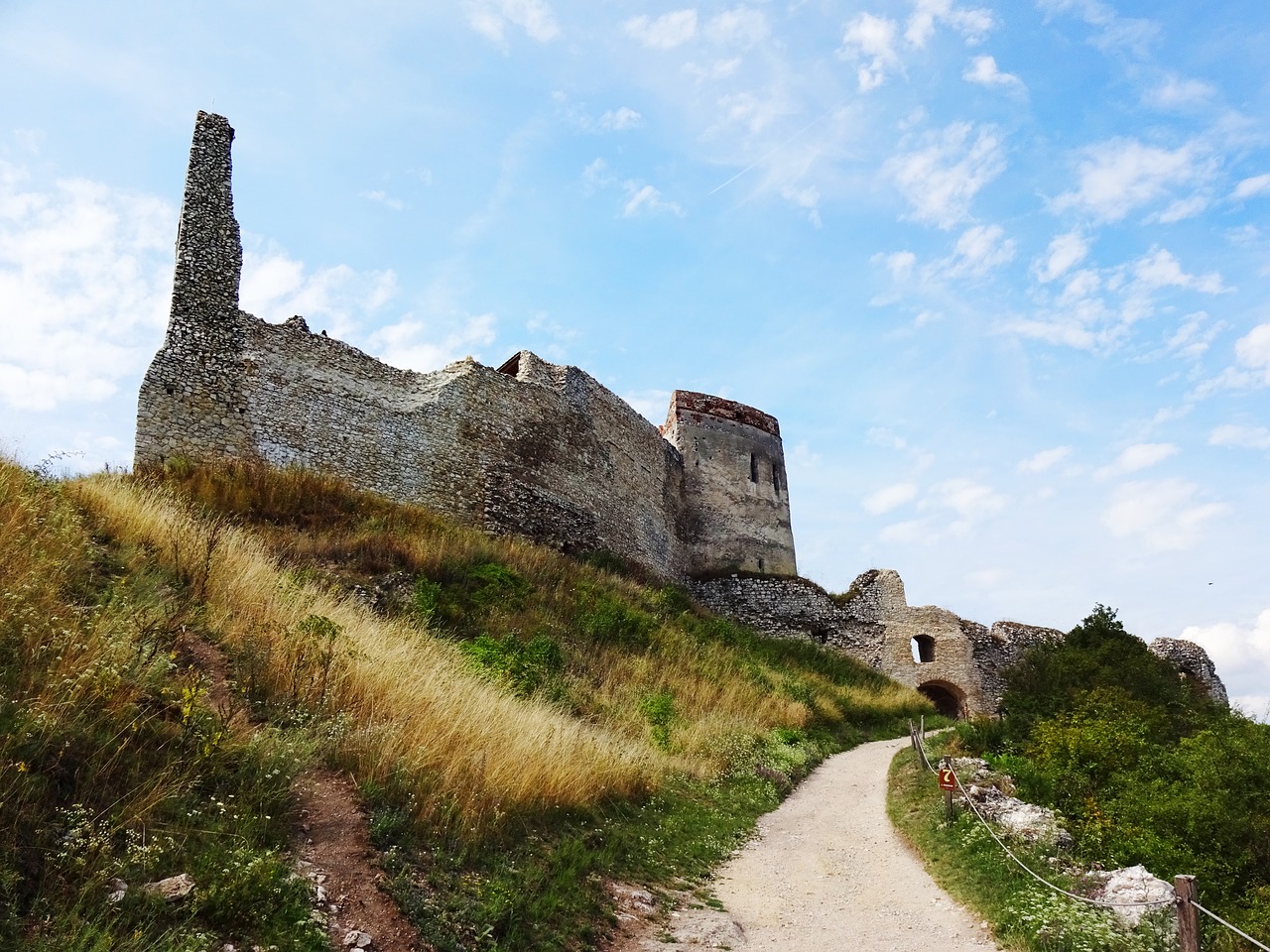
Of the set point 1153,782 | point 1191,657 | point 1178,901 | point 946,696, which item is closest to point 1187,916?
point 1178,901

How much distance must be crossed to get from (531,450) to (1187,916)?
60.2 feet

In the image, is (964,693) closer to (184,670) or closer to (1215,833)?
(1215,833)

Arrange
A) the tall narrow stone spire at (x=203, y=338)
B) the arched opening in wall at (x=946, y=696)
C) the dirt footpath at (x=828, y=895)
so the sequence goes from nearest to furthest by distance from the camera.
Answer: the dirt footpath at (x=828, y=895) < the tall narrow stone spire at (x=203, y=338) < the arched opening in wall at (x=946, y=696)

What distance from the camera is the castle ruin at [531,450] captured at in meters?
16.1

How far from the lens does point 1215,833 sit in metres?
8.33

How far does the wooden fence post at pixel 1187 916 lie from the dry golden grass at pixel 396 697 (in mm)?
4812

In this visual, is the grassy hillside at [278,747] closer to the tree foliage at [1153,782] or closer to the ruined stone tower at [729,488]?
the tree foliage at [1153,782]

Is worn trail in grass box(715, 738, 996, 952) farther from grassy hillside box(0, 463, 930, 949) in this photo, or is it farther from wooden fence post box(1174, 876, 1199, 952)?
wooden fence post box(1174, 876, 1199, 952)

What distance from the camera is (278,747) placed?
17.3 ft

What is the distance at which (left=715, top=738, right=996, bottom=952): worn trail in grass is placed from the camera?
6.56 m

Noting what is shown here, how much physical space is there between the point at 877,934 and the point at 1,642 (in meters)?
6.71

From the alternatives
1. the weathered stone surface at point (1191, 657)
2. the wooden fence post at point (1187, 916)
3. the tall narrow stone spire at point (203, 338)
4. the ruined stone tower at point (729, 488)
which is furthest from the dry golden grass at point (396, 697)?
the weathered stone surface at point (1191, 657)

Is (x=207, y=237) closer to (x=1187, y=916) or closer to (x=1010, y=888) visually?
(x=1010, y=888)

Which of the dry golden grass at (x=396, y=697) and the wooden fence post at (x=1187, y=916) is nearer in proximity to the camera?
the wooden fence post at (x=1187, y=916)
